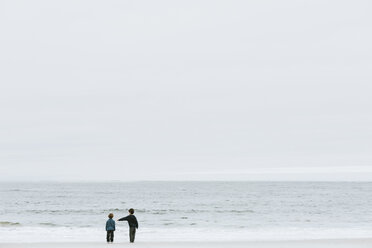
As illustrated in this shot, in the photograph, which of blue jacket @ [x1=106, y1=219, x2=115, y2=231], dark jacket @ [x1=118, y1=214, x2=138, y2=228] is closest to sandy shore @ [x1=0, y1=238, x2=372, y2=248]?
blue jacket @ [x1=106, y1=219, x2=115, y2=231]

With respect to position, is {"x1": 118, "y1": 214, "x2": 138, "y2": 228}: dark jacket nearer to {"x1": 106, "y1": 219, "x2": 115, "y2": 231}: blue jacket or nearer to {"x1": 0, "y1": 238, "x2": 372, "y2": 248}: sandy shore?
{"x1": 106, "y1": 219, "x2": 115, "y2": 231}: blue jacket

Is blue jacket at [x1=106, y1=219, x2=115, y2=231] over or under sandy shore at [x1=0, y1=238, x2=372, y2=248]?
over

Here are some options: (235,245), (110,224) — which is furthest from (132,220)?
(235,245)

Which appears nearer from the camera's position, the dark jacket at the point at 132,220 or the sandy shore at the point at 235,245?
the dark jacket at the point at 132,220

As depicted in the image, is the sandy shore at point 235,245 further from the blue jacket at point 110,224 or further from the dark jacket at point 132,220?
the dark jacket at point 132,220

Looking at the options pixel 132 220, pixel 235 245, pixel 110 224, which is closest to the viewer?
pixel 110 224

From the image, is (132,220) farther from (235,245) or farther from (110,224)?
(235,245)

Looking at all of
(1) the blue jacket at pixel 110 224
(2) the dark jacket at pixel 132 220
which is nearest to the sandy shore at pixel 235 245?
(1) the blue jacket at pixel 110 224

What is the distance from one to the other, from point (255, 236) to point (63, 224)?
1654 cm

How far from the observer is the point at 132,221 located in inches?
832

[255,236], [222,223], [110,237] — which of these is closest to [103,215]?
[222,223]

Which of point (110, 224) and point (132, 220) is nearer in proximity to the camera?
point (110, 224)

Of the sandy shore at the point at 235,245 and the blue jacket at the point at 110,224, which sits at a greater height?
the blue jacket at the point at 110,224

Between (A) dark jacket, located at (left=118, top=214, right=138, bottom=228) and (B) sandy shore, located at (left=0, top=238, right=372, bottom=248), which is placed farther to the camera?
(B) sandy shore, located at (left=0, top=238, right=372, bottom=248)
